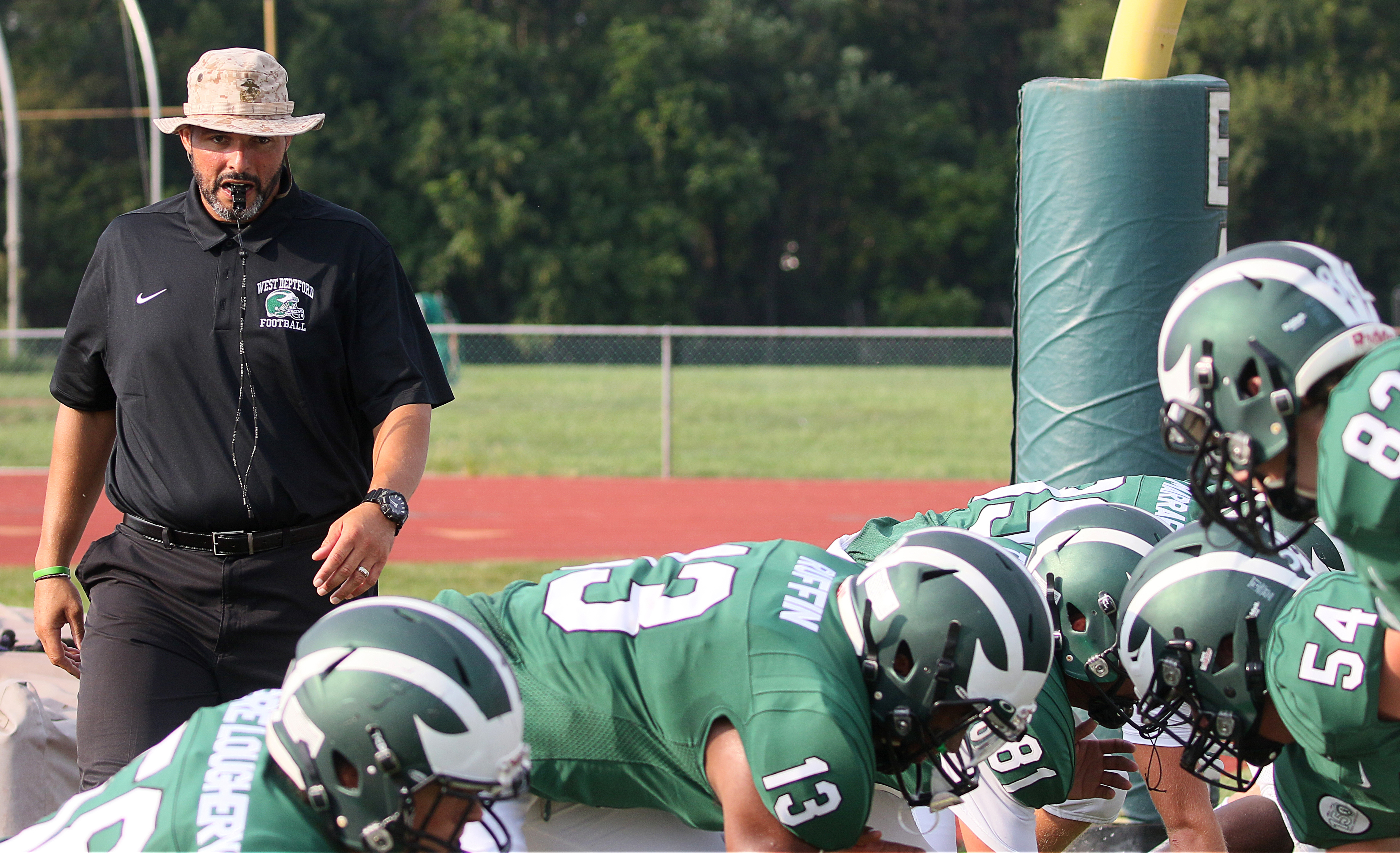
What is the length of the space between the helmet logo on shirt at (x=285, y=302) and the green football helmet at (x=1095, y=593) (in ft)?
6.16

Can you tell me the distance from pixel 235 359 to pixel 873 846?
6.12 feet

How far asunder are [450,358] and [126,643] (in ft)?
48.9

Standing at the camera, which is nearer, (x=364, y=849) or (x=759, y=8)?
(x=364, y=849)

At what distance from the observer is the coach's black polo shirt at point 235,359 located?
332cm

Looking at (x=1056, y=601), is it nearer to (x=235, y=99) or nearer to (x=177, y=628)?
(x=177, y=628)

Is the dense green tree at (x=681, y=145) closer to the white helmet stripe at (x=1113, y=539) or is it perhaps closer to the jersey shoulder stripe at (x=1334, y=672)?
the white helmet stripe at (x=1113, y=539)

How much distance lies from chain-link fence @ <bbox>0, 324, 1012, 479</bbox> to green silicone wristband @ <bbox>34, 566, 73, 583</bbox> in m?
10.6

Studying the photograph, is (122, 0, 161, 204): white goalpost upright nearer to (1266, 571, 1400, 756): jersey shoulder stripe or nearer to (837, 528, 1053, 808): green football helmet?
(837, 528, 1053, 808): green football helmet

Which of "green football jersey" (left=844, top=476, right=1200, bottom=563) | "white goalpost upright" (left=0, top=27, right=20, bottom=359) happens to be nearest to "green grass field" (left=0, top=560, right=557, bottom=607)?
"green football jersey" (left=844, top=476, right=1200, bottom=563)

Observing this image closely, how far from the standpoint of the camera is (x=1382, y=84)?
129 ft

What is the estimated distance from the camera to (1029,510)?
3.94m

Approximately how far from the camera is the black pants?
10.3 ft

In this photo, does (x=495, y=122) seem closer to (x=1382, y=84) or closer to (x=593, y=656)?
(x=1382, y=84)

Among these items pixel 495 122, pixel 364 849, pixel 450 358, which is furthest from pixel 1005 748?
pixel 495 122
